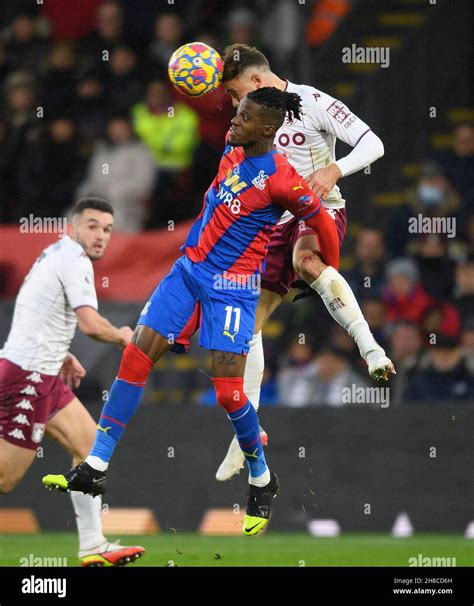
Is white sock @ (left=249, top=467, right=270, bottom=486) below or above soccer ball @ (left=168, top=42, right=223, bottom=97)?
below

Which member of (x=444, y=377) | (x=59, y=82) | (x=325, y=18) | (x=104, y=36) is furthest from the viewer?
(x=325, y=18)

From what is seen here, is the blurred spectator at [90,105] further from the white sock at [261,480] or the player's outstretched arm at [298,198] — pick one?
the white sock at [261,480]

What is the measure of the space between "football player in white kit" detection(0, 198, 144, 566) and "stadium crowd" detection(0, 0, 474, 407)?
3301mm

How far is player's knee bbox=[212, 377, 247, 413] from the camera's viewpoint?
824 cm

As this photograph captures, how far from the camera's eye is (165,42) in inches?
537

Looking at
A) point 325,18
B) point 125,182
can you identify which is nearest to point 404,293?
point 125,182

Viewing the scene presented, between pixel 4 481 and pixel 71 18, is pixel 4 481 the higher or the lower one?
the lower one

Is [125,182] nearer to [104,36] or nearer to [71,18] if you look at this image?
[104,36]

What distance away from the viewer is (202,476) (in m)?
11.9

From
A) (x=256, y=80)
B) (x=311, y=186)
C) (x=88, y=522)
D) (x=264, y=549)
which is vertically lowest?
(x=264, y=549)

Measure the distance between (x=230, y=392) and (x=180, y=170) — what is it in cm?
525

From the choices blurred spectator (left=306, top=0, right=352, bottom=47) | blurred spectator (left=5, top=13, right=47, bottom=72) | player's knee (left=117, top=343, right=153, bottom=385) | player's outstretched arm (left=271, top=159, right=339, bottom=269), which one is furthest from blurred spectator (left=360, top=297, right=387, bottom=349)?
player's knee (left=117, top=343, right=153, bottom=385)

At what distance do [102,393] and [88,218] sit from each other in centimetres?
294

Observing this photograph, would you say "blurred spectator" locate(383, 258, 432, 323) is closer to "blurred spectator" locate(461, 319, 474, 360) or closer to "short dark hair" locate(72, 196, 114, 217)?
"blurred spectator" locate(461, 319, 474, 360)
